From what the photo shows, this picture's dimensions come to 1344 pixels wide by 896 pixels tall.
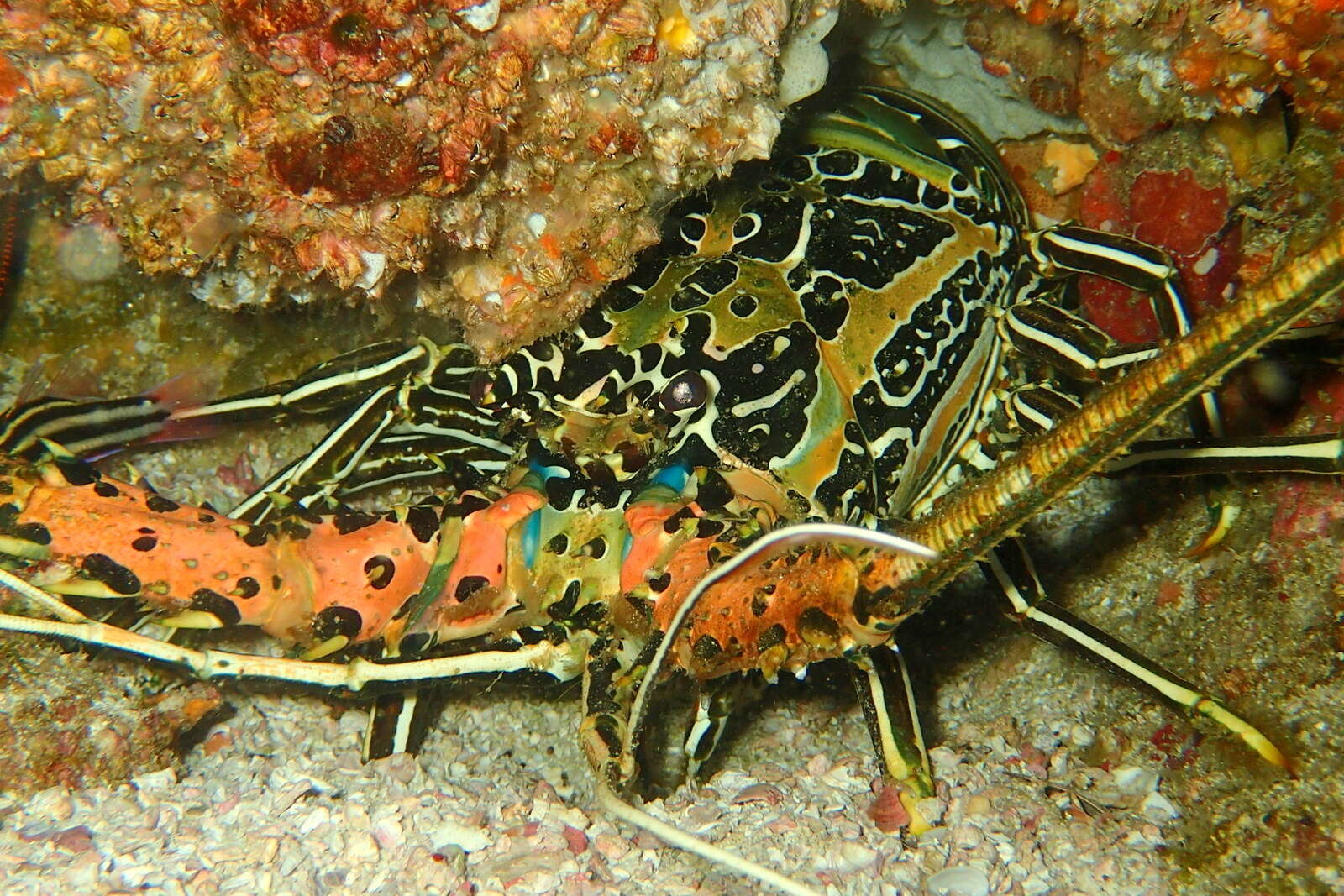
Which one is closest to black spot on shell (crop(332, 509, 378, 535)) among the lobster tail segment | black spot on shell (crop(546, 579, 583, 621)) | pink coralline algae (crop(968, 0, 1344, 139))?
the lobster tail segment

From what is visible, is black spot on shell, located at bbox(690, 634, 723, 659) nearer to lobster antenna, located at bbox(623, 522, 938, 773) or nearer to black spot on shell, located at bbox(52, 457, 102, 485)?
lobster antenna, located at bbox(623, 522, 938, 773)

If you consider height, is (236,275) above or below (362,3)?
below

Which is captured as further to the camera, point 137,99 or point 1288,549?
point 1288,549

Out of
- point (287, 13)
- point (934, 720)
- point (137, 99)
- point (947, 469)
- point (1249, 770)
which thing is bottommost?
point (934, 720)

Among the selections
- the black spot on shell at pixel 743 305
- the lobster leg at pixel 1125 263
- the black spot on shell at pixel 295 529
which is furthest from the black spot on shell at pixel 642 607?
the lobster leg at pixel 1125 263

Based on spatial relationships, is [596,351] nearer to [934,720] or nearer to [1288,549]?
[934,720]

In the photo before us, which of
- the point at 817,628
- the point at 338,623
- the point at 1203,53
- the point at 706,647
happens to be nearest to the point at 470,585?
the point at 338,623

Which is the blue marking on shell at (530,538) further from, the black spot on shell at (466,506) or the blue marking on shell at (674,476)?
the blue marking on shell at (674,476)

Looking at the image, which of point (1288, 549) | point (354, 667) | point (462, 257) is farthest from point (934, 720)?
point (462, 257)
